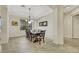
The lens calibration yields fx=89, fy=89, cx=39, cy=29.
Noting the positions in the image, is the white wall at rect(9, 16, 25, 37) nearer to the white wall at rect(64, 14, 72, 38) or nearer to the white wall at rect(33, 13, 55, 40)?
the white wall at rect(33, 13, 55, 40)

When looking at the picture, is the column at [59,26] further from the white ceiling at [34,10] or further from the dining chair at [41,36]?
the dining chair at [41,36]

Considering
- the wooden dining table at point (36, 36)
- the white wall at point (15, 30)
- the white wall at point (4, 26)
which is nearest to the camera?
the white wall at point (4, 26)

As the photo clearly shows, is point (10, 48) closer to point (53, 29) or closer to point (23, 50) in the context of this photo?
point (23, 50)

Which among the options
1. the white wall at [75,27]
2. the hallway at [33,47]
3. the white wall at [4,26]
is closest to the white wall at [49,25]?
the hallway at [33,47]

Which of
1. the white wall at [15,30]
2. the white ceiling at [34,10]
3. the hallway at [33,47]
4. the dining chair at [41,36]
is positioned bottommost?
the hallway at [33,47]

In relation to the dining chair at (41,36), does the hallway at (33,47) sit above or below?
below

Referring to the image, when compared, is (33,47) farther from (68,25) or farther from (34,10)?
(68,25)

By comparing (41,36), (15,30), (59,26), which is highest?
(59,26)

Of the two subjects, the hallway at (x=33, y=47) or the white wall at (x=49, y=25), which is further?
the white wall at (x=49, y=25)

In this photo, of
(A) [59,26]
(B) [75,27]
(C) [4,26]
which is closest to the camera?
(C) [4,26]

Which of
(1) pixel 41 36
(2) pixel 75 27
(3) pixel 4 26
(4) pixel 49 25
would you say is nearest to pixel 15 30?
(3) pixel 4 26

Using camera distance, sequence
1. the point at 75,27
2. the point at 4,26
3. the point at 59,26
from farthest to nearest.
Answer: the point at 75,27 < the point at 59,26 < the point at 4,26

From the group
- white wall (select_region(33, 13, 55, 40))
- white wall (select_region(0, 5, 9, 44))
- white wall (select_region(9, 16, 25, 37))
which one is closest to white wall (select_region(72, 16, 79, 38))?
white wall (select_region(33, 13, 55, 40))

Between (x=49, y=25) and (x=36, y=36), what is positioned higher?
(x=49, y=25)
